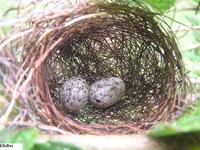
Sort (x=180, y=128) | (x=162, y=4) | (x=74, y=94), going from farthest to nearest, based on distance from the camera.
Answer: (x=74, y=94), (x=162, y=4), (x=180, y=128)

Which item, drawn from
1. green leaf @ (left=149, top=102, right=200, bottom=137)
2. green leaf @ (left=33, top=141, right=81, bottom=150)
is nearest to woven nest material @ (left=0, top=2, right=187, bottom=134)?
green leaf @ (left=33, top=141, right=81, bottom=150)

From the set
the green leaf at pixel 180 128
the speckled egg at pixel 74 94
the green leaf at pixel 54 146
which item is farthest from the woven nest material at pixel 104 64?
the green leaf at pixel 180 128

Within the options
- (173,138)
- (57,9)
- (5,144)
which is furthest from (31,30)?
(173,138)

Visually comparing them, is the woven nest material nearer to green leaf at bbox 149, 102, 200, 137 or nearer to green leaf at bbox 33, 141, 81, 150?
green leaf at bbox 33, 141, 81, 150

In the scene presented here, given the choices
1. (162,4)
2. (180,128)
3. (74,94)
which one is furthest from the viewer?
(74,94)

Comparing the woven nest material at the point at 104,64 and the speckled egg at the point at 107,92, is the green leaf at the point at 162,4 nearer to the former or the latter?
the woven nest material at the point at 104,64

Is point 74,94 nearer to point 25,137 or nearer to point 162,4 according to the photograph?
point 162,4

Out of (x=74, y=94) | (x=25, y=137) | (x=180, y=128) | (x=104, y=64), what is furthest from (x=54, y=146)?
(x=104, y=64)
